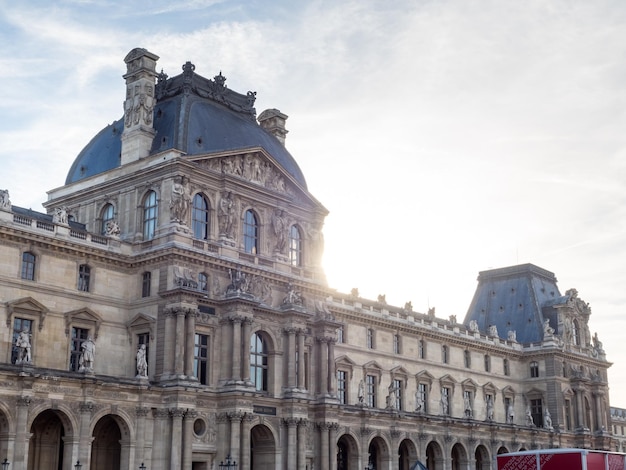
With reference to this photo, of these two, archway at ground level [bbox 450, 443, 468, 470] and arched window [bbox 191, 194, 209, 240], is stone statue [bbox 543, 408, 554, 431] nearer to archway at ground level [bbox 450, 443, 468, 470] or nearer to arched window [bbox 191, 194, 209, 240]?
archway at ground level [bbox 450, 443, 468, 470]

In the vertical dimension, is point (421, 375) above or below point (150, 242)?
below

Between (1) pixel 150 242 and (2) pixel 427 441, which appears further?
(2) pixel 427 441

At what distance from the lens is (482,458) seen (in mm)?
84875

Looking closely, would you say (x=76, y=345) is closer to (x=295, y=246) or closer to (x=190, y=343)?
(x=190, y=343)

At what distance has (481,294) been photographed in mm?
109312

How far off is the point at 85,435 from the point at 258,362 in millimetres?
14372

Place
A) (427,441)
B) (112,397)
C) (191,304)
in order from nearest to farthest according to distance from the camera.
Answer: (112,397)
(191,304)
(427,441)

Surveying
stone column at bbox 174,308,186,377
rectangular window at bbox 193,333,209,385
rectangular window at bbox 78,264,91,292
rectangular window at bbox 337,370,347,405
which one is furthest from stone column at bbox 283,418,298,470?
rectangular window at bbox 78,264,91,292

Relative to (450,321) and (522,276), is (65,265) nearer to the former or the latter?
(450,321)

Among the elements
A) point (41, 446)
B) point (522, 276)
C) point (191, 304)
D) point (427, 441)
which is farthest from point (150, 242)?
point (522, 276)

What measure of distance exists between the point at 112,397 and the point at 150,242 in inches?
424

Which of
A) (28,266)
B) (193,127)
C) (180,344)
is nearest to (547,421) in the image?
(180,344)

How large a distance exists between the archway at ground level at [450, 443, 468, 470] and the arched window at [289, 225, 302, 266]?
26.0 m

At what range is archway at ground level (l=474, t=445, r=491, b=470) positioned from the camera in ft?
276
